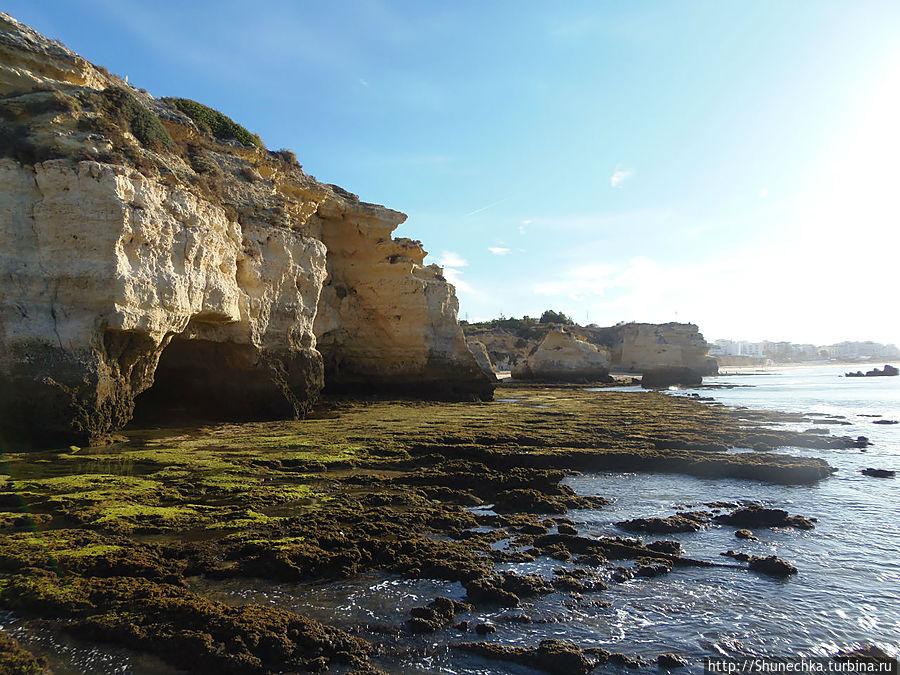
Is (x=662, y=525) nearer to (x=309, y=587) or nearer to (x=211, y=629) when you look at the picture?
(x=309, y=587)

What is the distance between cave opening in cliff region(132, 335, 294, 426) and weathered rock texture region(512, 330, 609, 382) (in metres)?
37.9

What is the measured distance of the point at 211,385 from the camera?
704 inches

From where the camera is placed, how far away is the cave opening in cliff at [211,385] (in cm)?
1767

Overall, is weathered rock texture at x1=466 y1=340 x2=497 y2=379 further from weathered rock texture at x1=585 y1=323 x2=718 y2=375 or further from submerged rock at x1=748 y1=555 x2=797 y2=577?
weathered rock texture at x1=585 y1=323 x2=718 y2=375

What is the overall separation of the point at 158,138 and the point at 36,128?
12.4 feet

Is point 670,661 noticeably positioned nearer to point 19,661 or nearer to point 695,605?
point 695,605

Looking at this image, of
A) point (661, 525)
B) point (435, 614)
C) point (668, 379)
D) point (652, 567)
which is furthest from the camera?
point (668, 379)

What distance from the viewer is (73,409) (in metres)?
11.5

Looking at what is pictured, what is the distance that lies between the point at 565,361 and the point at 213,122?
128 feet

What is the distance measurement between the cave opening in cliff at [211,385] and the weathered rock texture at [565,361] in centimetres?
3789

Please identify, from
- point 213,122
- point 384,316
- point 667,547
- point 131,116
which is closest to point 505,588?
point 667,547

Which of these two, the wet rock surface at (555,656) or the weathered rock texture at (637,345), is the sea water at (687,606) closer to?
the wet rock surface at (555,656)

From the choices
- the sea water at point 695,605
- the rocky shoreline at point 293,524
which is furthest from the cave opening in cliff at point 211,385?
the sea water at point 695,605

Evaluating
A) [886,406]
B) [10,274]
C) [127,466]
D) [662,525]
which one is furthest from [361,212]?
[886,406]
